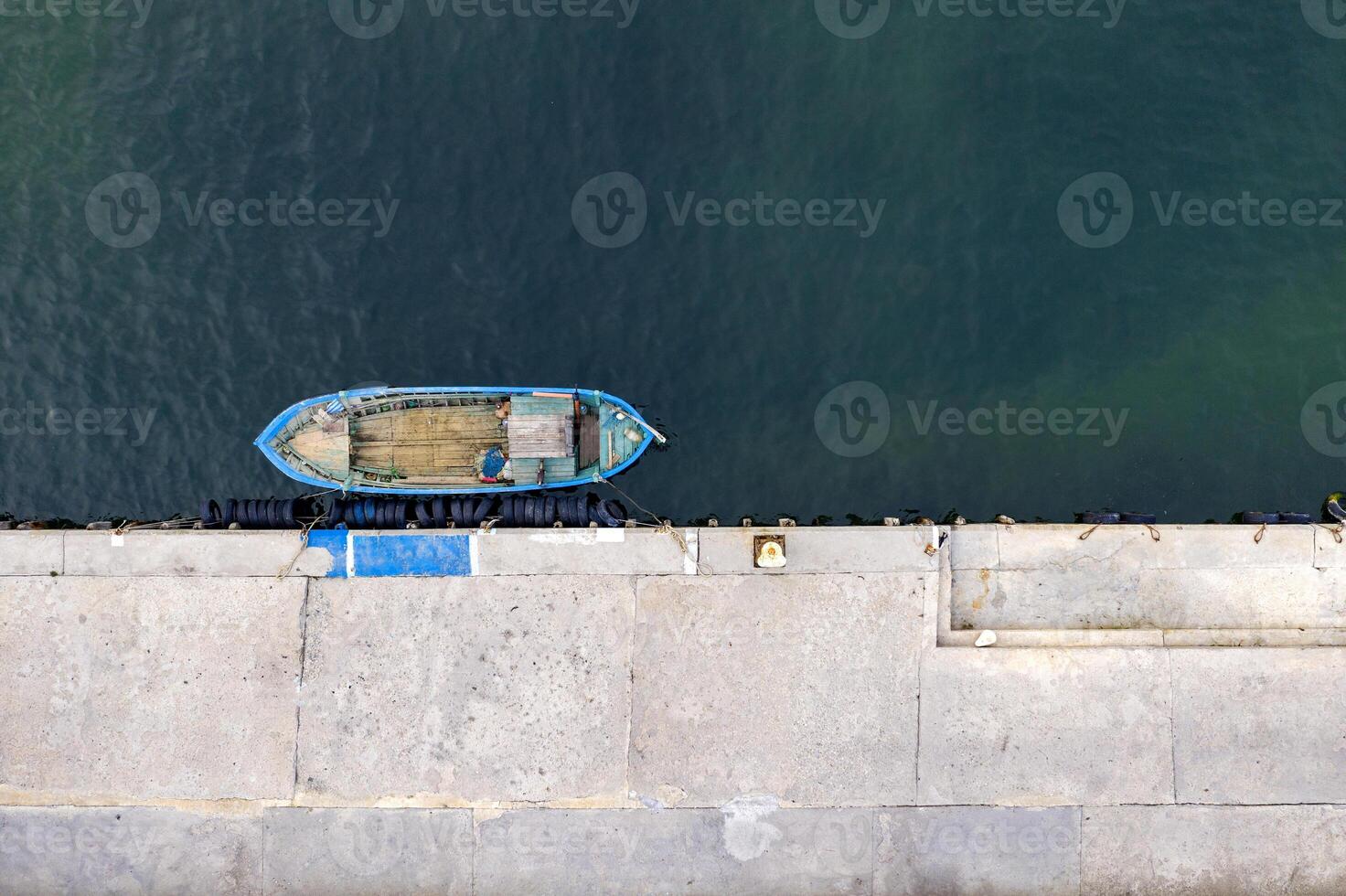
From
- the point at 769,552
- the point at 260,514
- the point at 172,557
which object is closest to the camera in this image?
the point at 769,552

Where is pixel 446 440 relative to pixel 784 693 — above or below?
above

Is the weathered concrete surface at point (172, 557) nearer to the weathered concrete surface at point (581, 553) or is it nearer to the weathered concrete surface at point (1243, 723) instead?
the weathered concrete surface at point (581, 553)

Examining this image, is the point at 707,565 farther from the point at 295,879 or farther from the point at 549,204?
the point at 295,879

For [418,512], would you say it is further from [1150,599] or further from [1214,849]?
[1214,849]

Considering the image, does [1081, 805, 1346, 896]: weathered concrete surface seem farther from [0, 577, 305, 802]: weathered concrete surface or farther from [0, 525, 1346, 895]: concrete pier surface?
[0, 577, 305, 802]: weathered concrete surface

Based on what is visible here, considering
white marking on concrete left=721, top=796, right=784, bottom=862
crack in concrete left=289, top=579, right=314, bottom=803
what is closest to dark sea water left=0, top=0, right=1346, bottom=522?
crack in concrete left=289, top=579, right=314, bottom=803

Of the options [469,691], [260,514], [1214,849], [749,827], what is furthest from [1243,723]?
[260,514]

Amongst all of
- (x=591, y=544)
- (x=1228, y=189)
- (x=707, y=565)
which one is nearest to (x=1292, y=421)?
(x=1228, y=189)
